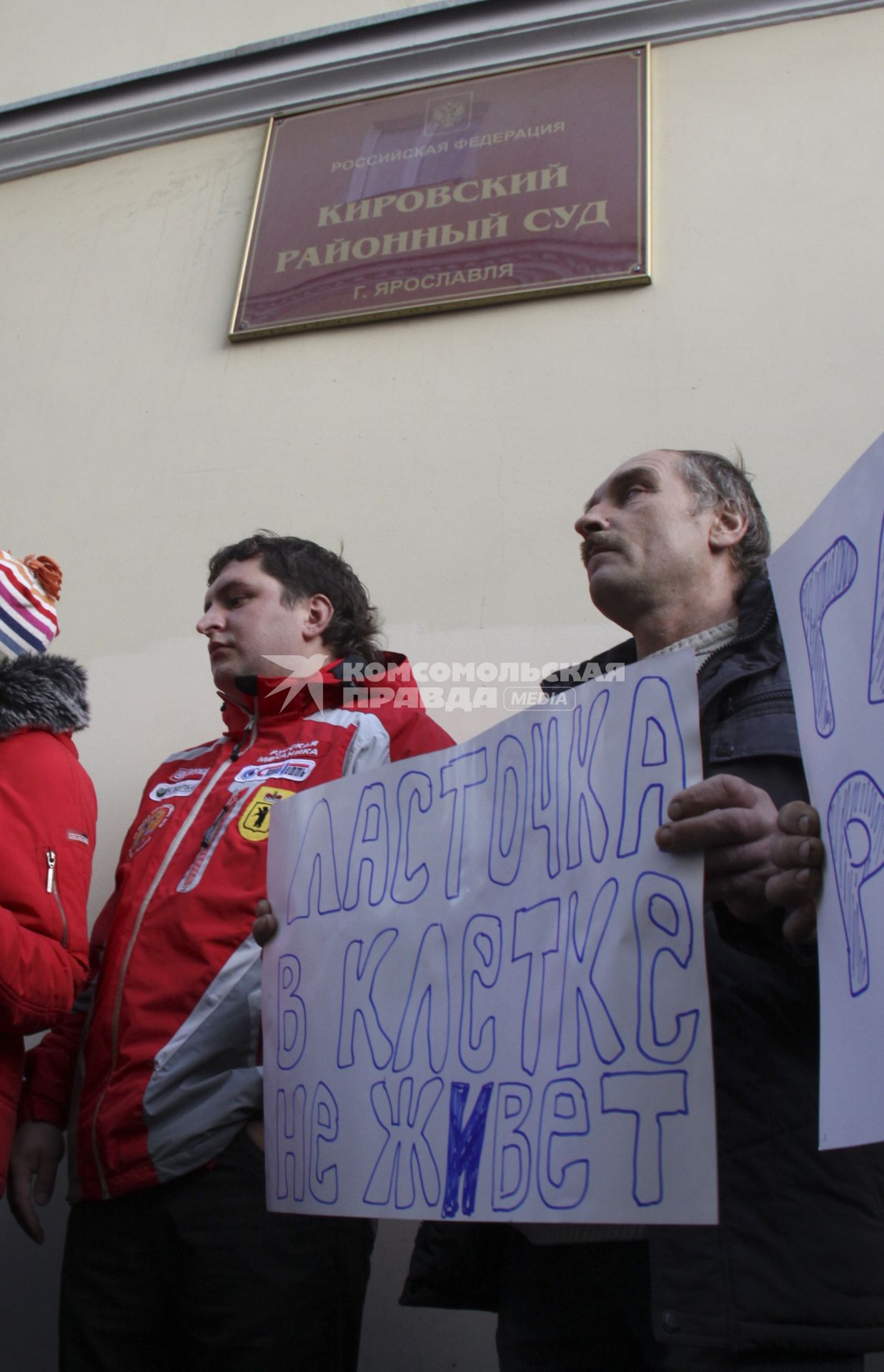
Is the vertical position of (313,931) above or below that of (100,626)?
below

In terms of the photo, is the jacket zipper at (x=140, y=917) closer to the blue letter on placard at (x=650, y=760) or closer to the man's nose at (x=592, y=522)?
the man's nose at (x=592, y=522)

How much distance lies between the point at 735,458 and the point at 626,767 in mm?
1321

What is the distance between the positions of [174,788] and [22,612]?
1.37ft

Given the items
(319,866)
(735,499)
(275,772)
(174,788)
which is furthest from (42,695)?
(735,499)

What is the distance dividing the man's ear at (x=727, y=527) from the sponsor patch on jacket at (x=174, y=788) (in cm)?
84

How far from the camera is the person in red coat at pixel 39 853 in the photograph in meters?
1.38

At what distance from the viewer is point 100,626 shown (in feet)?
7.90

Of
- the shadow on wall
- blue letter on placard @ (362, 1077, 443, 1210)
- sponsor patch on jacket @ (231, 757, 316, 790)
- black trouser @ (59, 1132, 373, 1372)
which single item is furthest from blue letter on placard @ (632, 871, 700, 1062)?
the shadow on wall

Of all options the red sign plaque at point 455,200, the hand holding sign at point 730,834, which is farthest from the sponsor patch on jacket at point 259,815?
the red sign plaque at point 455,200

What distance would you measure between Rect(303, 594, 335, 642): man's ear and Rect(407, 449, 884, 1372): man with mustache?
0.84 m

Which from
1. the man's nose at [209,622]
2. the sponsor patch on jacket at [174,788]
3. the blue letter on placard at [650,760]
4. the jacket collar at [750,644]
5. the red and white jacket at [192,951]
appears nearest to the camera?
the blue letter on placard at [650,760]

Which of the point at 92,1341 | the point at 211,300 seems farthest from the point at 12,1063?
the point at 211,300

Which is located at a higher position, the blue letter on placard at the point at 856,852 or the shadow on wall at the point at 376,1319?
the blue letter on placard at the point at 856,852

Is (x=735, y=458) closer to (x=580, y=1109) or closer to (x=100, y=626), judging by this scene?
(x=100, y=626)
